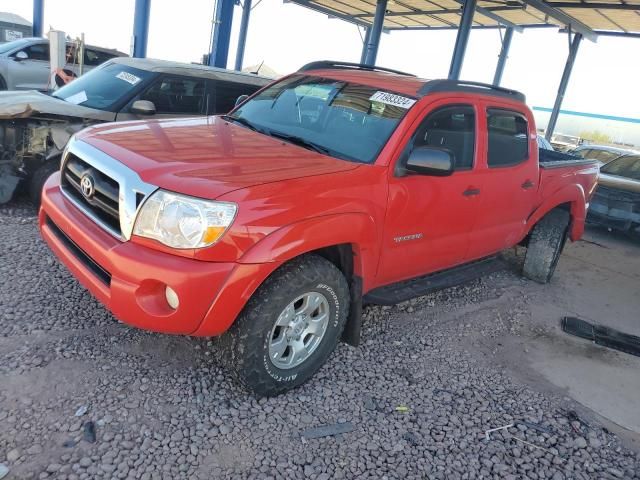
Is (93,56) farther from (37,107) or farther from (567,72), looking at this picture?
(567,72)

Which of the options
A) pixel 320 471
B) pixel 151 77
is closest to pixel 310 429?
pixel 320 471

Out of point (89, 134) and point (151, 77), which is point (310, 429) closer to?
point (89, 134)

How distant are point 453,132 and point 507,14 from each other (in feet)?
54.6

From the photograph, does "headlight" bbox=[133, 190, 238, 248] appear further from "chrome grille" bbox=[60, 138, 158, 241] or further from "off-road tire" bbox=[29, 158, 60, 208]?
"off-road tire" bbox=[29, 158, 60, 208]

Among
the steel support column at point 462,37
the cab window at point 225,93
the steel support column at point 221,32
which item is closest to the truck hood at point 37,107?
the cab window at point 225,93

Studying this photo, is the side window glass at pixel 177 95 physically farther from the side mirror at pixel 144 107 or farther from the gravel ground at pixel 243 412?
the gravel ground at pixel 243 412

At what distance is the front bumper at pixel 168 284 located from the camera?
249cm

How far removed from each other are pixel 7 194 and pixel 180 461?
3.96 meters

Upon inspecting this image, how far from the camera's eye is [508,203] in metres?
4.52

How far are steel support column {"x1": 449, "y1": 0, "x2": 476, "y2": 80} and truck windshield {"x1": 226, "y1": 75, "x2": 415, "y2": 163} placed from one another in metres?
12.2

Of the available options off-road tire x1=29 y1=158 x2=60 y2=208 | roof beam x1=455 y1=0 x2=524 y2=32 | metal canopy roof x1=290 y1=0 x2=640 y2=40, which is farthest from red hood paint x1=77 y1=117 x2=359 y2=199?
roof beam x1=455 y1=0 x2=524 y2=32

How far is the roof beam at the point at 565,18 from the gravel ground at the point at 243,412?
564 inches

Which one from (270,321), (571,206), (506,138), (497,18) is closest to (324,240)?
(270,321)

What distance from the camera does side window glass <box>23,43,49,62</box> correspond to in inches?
439
